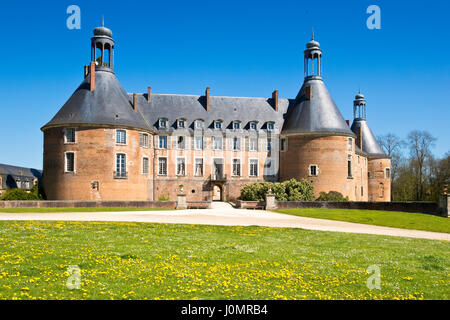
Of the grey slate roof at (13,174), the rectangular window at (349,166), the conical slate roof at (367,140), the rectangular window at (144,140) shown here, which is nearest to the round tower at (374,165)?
the conical slate roof at (367,140)

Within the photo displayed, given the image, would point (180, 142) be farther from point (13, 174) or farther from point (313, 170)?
point (13, 174)

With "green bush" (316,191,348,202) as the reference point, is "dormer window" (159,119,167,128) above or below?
above

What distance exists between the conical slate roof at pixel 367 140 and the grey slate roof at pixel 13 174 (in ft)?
154

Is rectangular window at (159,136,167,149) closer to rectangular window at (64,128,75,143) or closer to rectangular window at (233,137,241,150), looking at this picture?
rectangular window at (233,137,241,150)

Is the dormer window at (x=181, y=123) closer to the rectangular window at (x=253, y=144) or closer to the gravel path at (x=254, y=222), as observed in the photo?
the rectangular window at (x=253, y=144)

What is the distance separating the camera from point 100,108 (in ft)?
134

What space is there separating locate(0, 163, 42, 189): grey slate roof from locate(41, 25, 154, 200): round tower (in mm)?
25453

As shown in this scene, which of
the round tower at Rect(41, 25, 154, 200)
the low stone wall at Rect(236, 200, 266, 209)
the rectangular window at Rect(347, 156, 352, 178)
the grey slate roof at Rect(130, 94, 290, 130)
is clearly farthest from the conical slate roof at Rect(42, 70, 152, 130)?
the rectangular window at Rect(347, 156, 352, 178)

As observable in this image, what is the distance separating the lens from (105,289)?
7746 mm

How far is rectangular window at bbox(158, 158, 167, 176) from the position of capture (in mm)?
45094

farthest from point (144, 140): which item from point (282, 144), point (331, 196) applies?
point (331, 196)

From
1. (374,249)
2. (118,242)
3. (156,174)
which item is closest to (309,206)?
(156,174)
